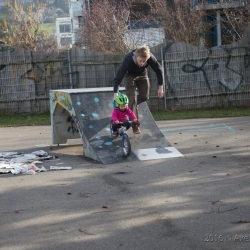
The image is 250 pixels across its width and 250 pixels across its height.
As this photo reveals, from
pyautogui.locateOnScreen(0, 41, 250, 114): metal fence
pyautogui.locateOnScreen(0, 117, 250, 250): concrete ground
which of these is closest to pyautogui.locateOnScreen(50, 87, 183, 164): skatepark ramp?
pyautogui.locateOnScreen(0, 117, 250, 250): concrete ground

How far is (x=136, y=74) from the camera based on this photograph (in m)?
10.6

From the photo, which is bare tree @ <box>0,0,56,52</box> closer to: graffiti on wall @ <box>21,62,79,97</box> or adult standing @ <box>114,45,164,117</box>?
graffiti on wall @ <box>21,62,79,97</box>

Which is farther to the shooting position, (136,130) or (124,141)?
(136,130)

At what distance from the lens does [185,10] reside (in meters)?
29.7

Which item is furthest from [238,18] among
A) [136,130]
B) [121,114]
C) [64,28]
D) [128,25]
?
[64,28]

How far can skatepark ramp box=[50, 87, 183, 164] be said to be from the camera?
9.57 meters

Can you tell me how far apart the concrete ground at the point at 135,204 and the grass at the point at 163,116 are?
6.56m

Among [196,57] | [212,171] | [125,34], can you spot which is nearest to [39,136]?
[212,171]

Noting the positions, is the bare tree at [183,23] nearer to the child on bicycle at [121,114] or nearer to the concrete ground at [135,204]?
the concrete ground at [135,204]

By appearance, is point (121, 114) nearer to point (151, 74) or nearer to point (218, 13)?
point (151, 74)

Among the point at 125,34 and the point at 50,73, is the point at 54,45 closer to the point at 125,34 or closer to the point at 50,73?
the point at 125,34

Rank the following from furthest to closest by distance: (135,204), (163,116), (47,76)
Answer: (47,76) < (163,116) < (135,204)

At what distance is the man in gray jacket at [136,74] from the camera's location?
9859 mm

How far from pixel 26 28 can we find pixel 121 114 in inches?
1101
